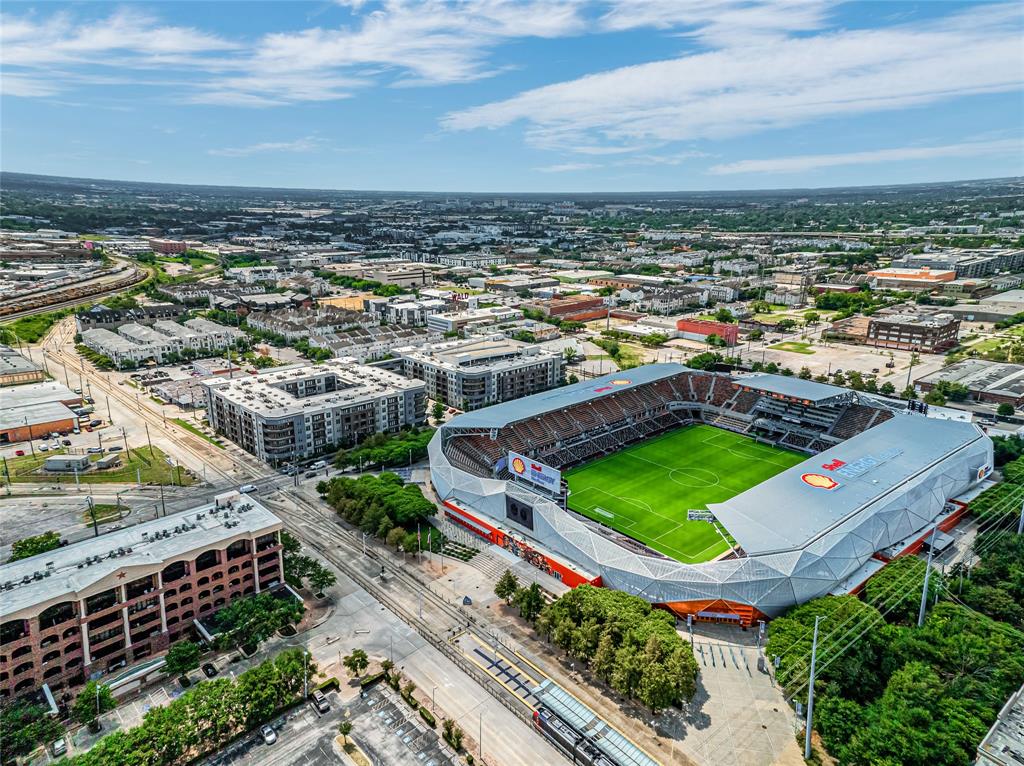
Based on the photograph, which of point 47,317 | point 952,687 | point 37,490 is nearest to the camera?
point 952,687

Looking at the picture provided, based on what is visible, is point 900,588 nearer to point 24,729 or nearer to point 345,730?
point 345,730

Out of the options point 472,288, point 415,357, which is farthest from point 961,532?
point 472,288

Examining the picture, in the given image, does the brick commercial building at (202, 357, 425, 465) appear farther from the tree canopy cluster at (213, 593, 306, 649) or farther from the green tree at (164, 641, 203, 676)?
the green tree at (164, 641, 203, 676)

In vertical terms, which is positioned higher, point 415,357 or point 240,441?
point 415,357

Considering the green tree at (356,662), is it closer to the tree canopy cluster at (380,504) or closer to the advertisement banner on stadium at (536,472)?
the tree canopy cluster at (380,504)

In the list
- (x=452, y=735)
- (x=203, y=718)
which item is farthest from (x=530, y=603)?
(x=203, y=718)

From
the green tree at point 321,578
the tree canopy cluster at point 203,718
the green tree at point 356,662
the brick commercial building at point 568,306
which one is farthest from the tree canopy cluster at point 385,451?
the brick commercial building at point 568,306

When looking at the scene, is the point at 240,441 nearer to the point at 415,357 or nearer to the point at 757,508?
the point at 415,357
